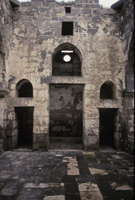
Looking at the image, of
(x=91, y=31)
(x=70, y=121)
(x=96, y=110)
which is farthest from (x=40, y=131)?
(x=91, y=31)

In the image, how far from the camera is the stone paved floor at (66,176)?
3.04 m

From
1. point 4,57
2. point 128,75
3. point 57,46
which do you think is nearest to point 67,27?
point 57,46

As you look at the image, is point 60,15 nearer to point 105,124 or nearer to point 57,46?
point 57,46

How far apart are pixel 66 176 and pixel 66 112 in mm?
5758

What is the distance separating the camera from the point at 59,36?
6688 mm

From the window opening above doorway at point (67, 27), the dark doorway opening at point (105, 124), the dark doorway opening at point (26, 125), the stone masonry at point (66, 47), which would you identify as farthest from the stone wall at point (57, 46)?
the dark doorway opening at point (26, 125)

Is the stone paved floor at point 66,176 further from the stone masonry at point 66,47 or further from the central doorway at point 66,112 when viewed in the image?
the central doorway at point 66,112

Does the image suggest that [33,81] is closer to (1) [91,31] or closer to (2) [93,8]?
(1) [91,31]

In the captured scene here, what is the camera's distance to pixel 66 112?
949 centimetres

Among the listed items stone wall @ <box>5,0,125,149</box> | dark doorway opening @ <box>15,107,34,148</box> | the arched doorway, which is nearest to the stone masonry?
stone wall @ <box>5,0,125,149</box>

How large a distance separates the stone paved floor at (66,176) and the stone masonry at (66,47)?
1040 mm

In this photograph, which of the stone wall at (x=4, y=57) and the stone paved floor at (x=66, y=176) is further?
the stone wall at (x=4, y=57)

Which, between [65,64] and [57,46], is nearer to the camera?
[57,46]

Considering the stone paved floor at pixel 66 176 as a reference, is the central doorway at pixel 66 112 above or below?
above
